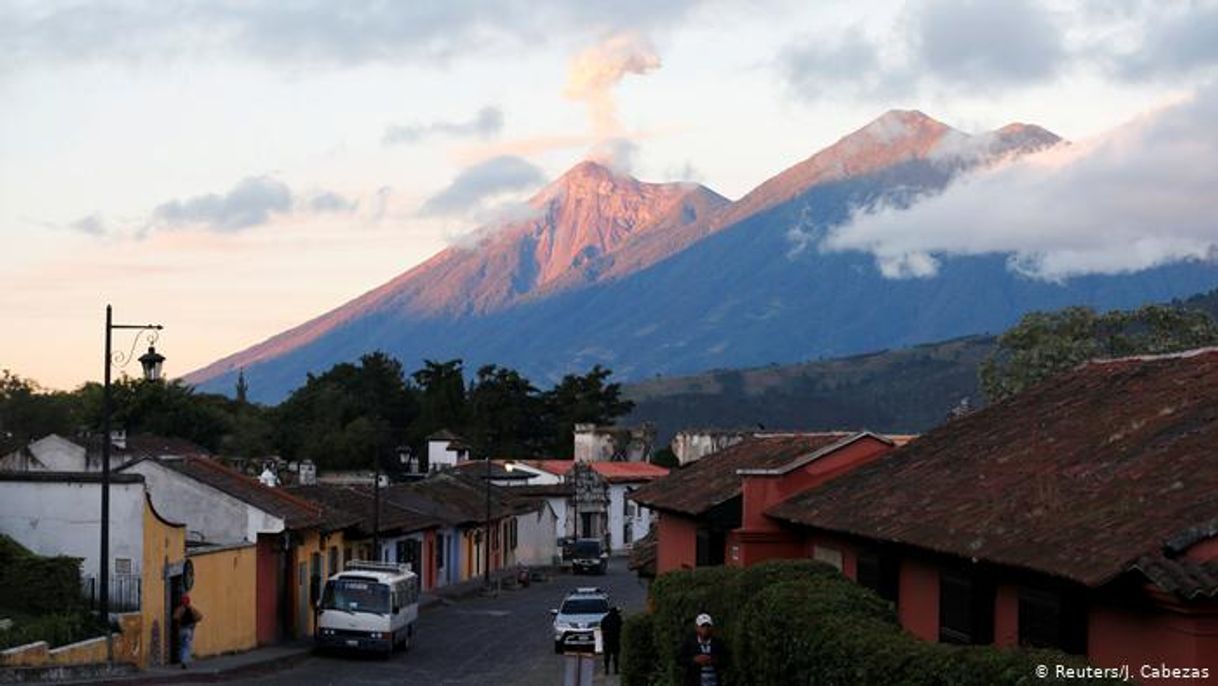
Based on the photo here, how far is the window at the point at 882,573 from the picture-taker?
2130cm

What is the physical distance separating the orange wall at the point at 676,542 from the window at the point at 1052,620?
1560 centimetres

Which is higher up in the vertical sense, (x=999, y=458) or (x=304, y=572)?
(x=999, y=458)

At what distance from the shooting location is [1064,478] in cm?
1788

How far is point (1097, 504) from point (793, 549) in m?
11.7

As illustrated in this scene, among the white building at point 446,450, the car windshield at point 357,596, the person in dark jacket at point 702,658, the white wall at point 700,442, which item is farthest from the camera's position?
the white building at point 446,450

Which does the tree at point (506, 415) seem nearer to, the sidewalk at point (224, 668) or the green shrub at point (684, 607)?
the sidewalk at point (224, 668)

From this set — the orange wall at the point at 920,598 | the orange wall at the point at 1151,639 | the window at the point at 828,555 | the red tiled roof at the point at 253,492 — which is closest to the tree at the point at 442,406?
the red tiled roof at the point at 253,492

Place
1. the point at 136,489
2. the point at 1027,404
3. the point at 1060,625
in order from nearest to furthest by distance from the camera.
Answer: the point at 1060,625 < the point at 1027,404 < the point at 136,489

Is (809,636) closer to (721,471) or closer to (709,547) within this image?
(709,547)

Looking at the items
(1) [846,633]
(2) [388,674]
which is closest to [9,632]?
(2) [388,674]

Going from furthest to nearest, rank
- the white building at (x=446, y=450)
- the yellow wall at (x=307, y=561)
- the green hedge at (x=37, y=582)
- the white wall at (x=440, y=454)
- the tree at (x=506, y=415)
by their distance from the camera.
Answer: the tree at (x=506, y=415) < the white wall at (x=440, y=454) < the white building at (x=446, y=450) < the yellow wall at (x=307, y=561) < the green hedge at (x=37, y=582)

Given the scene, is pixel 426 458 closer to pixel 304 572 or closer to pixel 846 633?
pixel 304 572

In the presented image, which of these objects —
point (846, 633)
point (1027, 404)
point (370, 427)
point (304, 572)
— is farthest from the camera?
point (370, 427)

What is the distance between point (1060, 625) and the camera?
51.9ft
